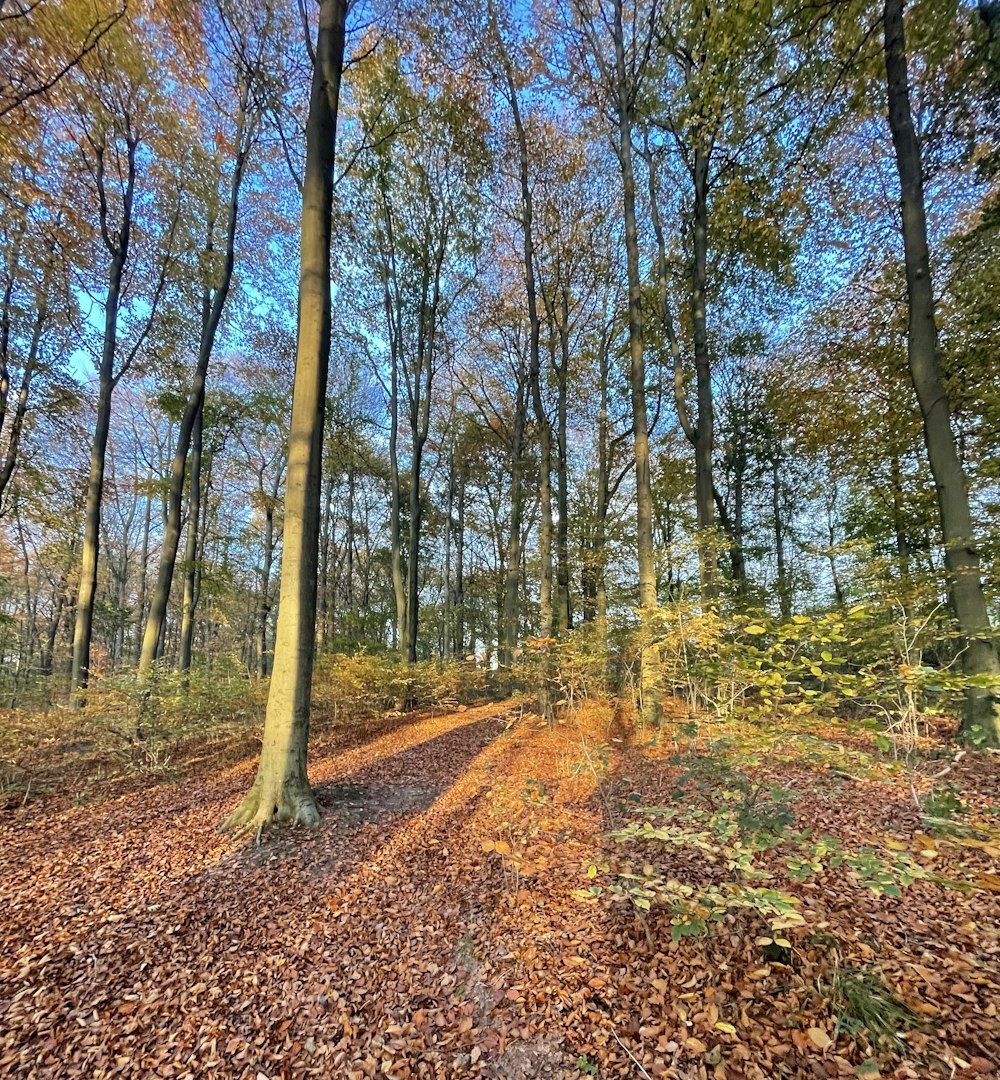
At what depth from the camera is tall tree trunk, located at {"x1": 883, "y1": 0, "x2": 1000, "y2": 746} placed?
4.74 m

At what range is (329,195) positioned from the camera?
505cm

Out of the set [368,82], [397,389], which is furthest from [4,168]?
[397,389]

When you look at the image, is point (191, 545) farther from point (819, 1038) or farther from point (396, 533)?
point (819, 1038)

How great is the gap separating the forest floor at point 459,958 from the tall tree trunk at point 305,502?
1.60 feet

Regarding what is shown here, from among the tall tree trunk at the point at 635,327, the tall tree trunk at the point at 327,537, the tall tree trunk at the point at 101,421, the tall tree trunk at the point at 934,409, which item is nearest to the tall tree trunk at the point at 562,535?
the tall tree trunk at the point at 635,327

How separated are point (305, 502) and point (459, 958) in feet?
12.1

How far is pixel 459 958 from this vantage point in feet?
9.05

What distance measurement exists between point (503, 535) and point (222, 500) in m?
11.5

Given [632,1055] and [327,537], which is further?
[327,537]

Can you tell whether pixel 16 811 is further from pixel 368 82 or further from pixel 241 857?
pixel 368 82

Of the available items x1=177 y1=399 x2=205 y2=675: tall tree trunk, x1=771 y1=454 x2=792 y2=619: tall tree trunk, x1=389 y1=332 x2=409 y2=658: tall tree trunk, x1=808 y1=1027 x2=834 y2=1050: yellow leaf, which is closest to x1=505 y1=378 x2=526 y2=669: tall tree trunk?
x1=389 y1=332 x2=409 y2=658: tall tree trunk

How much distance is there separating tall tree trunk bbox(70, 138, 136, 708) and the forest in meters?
0.08

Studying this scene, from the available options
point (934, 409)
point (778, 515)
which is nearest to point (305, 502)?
point (934, 409)

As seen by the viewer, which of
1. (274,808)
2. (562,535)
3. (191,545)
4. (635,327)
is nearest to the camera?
(274,808)
